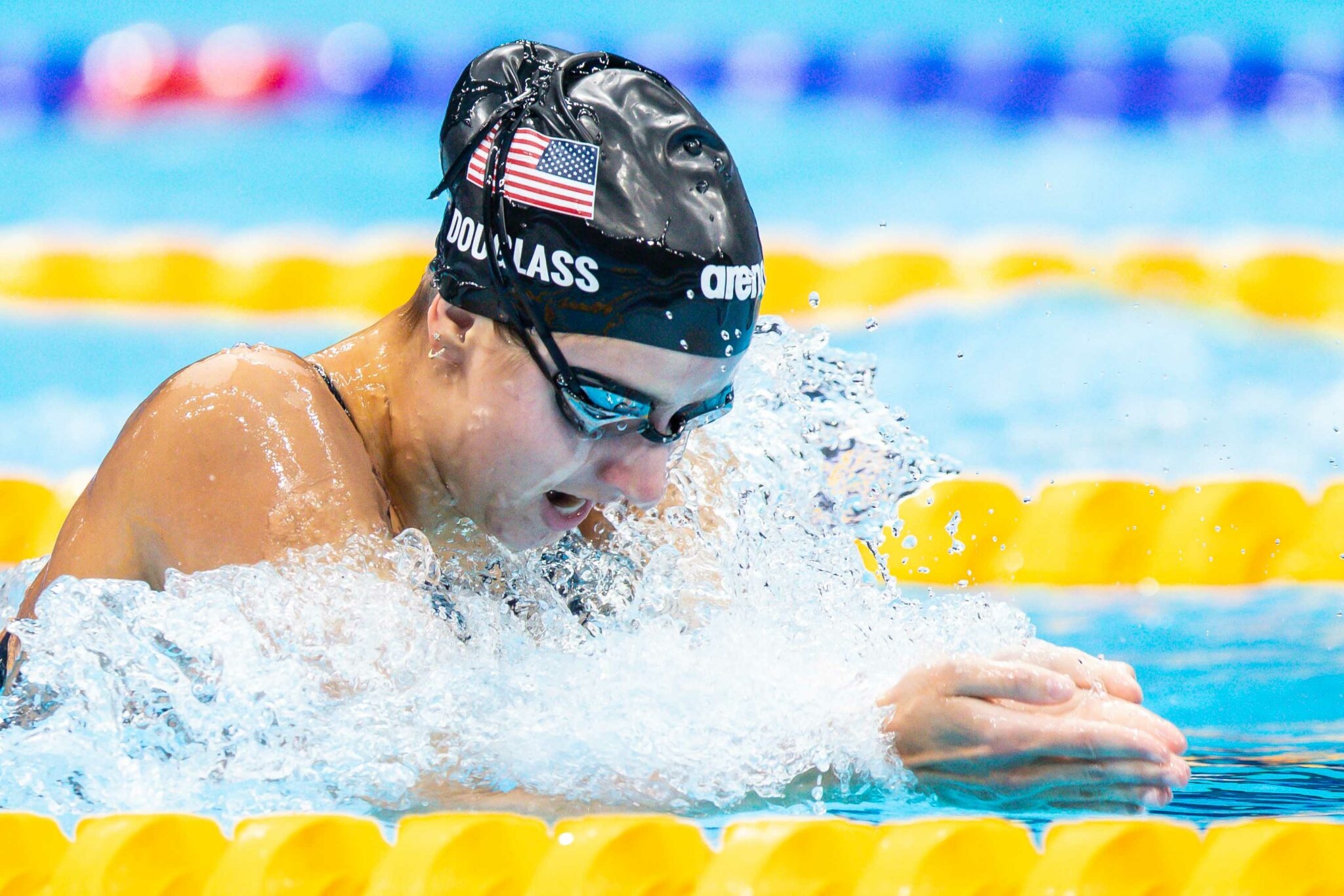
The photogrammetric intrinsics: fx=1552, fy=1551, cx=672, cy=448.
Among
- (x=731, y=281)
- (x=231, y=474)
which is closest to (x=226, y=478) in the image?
(x=231, y=474)

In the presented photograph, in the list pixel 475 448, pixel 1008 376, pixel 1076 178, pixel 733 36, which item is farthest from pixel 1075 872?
pixel 733 36

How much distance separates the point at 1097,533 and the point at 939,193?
3.48m

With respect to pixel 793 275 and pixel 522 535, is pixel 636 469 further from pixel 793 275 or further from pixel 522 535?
pixel 793 275

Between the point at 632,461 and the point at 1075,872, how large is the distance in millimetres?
730

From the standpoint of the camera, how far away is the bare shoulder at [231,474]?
6.11ft

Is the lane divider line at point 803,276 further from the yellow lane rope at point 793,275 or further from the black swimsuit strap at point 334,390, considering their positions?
the black swimsuit strap at point 334,390

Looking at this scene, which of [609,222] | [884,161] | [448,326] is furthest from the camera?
[884,161]

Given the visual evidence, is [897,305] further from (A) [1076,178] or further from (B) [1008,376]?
(A) [1076,178]

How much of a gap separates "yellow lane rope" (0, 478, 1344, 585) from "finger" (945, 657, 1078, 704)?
1.83 metres

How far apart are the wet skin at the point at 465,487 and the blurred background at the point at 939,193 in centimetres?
73

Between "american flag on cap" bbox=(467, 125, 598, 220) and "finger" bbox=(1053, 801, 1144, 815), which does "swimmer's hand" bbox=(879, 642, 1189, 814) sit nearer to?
"finger" bbox=(1053, 801, 1144, 815)

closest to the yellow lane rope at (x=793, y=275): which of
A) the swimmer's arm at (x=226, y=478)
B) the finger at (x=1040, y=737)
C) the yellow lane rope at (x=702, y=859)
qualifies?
the swimmer's arm at (x=226, y=478)

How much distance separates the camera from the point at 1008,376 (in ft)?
17.1

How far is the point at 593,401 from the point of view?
1.93m
